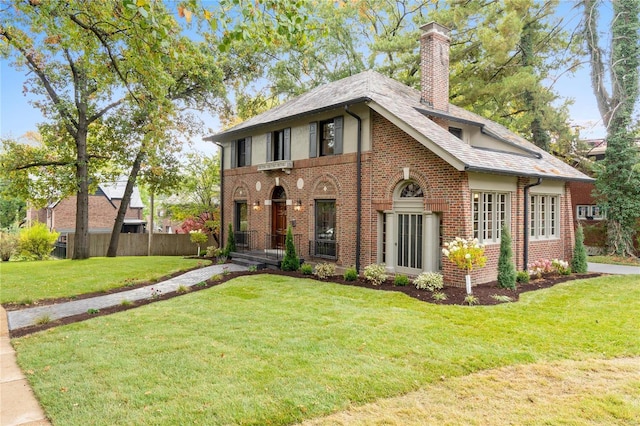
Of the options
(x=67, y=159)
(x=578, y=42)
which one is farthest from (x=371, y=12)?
(x=67, y=159)

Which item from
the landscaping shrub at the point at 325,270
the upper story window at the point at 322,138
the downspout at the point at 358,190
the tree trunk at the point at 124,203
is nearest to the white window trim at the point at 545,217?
the downspout at the point at 358,190

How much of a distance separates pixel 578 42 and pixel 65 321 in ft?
75.4

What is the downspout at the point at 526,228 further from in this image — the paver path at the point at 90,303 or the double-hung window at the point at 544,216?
the paver path at the point at 90,303

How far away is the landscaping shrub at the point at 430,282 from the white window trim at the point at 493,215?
174cm

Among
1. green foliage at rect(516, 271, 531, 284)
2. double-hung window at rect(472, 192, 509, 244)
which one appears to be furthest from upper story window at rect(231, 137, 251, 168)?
green foliage at rect(516, 271, 531, 284)

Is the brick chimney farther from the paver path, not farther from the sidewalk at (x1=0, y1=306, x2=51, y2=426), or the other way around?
the sidewalk at (x1=0, y1=306, x2=51, y2=426)

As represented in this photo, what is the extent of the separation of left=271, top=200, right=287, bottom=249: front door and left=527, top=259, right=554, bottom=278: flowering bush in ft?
28.7

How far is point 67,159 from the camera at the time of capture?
63.0 ft

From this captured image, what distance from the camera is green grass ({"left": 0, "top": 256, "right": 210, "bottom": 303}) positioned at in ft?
33.9

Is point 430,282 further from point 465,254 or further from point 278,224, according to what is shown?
point 278,224

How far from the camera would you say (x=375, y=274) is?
11.0m

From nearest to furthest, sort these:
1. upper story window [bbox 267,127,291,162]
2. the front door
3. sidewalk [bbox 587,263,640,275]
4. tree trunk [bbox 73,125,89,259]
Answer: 1. sidewalk [bbox 587,263,640,275]
2. upper story window [bbox 267,127,291,162]
3. the front door
4. tree trunk [bbox 73,125,89,259]

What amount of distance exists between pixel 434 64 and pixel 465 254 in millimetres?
7367

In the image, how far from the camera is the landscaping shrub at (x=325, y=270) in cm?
1210
